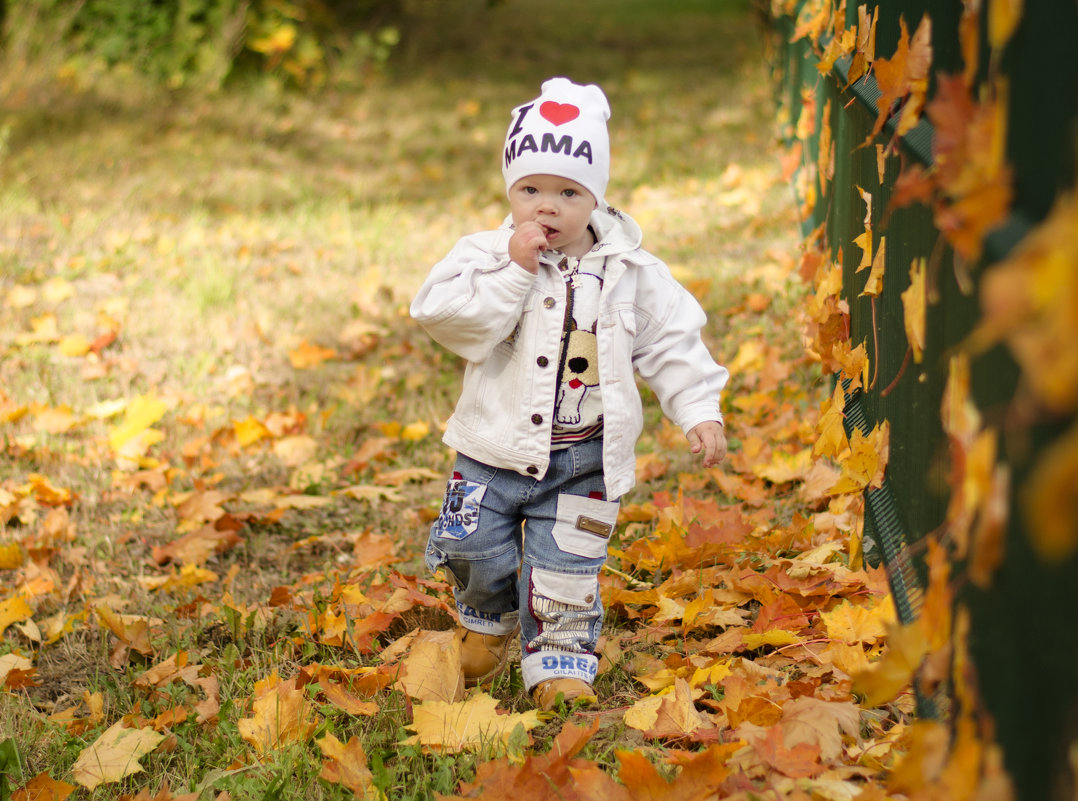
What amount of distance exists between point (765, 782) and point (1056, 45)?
47.6 inches

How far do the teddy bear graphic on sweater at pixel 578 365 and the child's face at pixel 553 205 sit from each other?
0.12 meters

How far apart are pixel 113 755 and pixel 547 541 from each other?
3.09ft

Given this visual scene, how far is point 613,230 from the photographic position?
240 cm

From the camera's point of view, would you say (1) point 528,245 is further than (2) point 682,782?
Yes

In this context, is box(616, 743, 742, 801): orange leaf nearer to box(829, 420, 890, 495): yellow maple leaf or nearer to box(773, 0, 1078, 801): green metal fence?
box(773, 0, 1078, 801): green metal fence

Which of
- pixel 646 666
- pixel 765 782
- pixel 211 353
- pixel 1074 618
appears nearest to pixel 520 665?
pixel 646 666

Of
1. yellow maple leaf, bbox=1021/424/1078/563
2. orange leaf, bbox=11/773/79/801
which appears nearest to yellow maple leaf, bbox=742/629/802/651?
orange leaf, bbox=11/773/79/801

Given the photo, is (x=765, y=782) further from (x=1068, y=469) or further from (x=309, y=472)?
(x=309, y=472)

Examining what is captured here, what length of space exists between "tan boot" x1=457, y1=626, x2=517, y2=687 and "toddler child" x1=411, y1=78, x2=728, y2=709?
0.14 m

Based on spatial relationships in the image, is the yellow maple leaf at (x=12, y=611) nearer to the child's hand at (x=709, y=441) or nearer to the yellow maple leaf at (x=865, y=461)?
the child's hand at (x=709, y=441)

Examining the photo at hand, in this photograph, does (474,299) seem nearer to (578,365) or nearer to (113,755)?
(578,365)

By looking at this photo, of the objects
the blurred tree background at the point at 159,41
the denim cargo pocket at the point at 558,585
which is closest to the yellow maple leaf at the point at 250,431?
the denim cargo pocket at the point at 558,585

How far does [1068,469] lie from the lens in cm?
73

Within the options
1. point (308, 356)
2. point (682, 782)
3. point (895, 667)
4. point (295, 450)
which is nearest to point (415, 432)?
point (295, 450)
